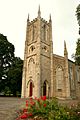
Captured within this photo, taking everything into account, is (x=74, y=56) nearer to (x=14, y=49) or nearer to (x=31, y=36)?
(x=31, y=36)

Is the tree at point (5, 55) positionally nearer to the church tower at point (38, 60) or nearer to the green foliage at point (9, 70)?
the green foliage at point (9, 70)

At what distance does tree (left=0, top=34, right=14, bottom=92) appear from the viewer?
40.3 m

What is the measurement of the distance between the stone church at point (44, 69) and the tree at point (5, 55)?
24.9ft

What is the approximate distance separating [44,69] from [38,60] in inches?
110

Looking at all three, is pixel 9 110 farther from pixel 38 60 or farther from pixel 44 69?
pixel 44 69

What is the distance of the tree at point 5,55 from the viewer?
40322 millimetres

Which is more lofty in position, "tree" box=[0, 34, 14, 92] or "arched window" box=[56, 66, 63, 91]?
"tree" box=[0, 34, 14, 92]

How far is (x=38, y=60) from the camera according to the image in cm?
3356

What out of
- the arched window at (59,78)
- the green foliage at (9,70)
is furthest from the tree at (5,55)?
the arched window at (59,78)

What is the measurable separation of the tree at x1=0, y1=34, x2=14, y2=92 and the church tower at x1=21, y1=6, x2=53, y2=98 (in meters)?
7.55

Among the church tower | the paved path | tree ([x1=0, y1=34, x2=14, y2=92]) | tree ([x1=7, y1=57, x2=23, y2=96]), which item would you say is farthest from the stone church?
the paved path

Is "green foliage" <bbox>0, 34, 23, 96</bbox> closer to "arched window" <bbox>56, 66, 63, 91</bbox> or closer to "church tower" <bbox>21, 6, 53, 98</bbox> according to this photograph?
"church tower" <bbox>21, 6, 53, 98</bbox>

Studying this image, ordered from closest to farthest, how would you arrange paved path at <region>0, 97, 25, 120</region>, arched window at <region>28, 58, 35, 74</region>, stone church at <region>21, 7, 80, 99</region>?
paved path at <region>0, 97, 25, 120</region> < stone church at <region>21, 7, 80, 99</region> < arched window at <region>28, 58, 35, 74</region>

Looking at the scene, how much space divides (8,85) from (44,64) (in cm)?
1304
